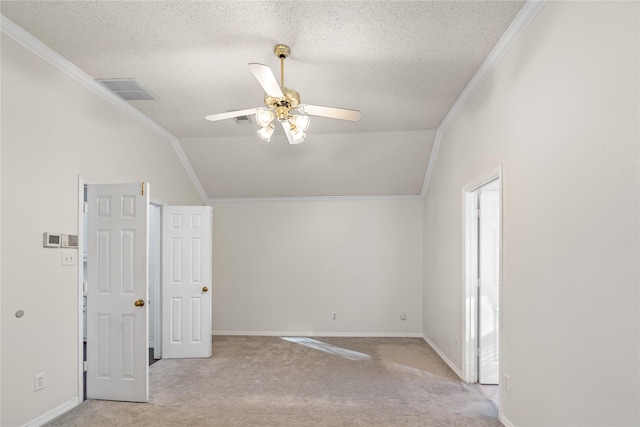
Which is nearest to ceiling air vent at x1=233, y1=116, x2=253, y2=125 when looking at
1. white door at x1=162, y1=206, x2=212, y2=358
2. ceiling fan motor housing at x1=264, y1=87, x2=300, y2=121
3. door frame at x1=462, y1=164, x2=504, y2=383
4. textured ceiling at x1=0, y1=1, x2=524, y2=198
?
textured ceiling at x1=0, y1=1, x2=524, y2=198

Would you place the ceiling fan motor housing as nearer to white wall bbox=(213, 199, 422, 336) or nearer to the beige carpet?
the beige carpet

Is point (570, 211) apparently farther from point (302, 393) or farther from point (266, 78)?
point (302, 393)

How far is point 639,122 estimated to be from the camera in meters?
1.50

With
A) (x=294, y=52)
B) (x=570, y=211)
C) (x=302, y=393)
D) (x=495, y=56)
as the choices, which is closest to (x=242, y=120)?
(x=294, y=52)

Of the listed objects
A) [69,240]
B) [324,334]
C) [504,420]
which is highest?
[69,240]

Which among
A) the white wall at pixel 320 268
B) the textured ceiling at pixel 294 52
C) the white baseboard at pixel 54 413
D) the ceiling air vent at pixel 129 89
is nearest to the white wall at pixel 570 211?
the textured ceiling at pixel 294 52

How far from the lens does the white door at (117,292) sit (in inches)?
128

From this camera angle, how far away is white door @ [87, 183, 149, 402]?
3.25 m

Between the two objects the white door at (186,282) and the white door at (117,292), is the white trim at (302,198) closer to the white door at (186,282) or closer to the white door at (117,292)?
the white door at (186,282)

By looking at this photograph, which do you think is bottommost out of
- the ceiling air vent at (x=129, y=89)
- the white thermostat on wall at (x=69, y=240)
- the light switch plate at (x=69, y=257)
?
the light switch plate at (x=69, y=257)

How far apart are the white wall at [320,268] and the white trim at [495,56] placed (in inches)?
74.5

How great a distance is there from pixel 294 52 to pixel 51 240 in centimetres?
241

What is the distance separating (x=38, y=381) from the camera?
272 cm

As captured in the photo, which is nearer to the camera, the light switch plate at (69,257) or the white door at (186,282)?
the light switch plate at (69,257)
